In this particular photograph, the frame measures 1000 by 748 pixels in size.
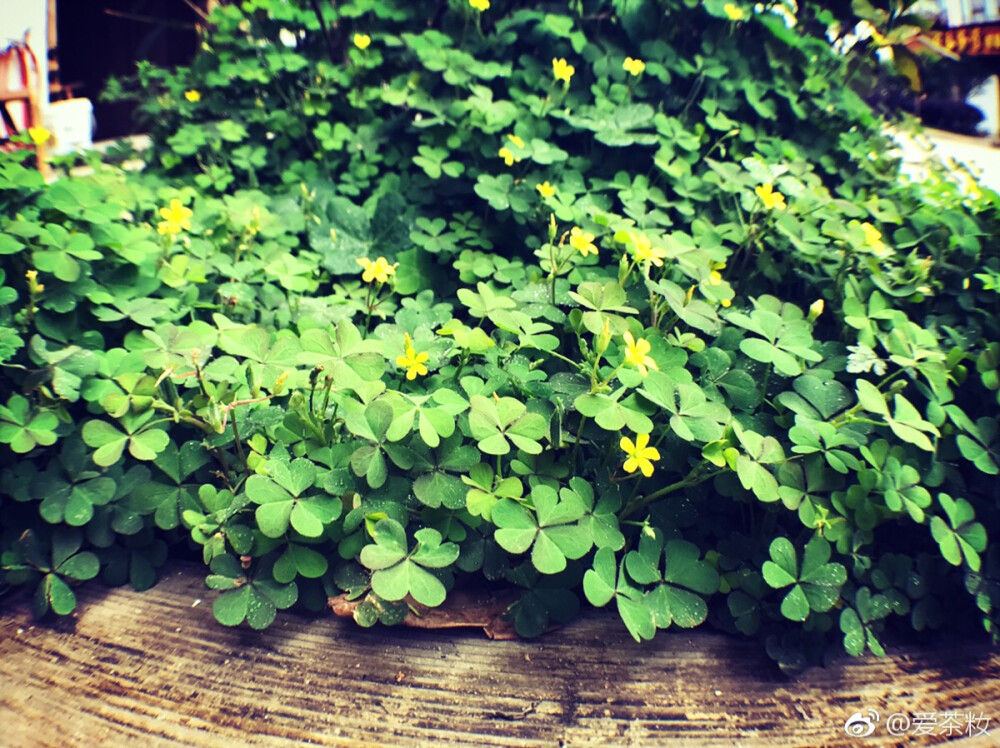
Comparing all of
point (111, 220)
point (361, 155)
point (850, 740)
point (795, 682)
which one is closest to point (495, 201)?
point (361, 155)

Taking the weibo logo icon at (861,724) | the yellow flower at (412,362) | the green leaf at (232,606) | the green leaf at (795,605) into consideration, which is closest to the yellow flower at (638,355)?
the yellow flower at (412,362)

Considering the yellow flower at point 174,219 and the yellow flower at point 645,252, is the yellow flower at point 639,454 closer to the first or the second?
the yellow flower at point 645,252

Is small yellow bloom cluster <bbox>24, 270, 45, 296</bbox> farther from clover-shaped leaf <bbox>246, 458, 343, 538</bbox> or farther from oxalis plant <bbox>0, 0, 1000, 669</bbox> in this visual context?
clover-shaped leaf <bbox>246, 458, 343, 538</bbox>

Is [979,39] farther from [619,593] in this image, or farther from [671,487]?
[619,593]

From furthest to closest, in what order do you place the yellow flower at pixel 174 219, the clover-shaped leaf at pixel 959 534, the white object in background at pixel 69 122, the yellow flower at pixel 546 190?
the white object in background at pixel 69 122 < the yellow flower at pixel 546 190 < the yellow flower at pixel 174 219 < the clover-shaped leaf at pixel 959 534

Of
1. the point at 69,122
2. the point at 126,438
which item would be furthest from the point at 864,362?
the point at 69,122

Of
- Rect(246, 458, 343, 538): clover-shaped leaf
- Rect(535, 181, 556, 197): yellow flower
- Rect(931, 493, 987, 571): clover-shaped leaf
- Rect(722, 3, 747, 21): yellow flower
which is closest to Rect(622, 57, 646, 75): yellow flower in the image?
Rect(722, 3, 747, 21): yellow flower
